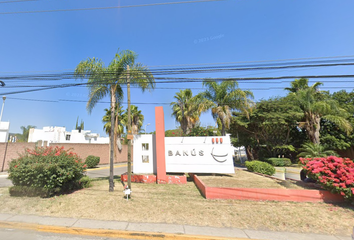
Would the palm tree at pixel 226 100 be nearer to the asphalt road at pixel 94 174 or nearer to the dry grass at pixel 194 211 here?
the dry grass at pixel 194 211

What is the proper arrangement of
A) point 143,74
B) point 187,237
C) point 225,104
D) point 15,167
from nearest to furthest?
point 187,237, point 15,167, point 143,74, point 225,104

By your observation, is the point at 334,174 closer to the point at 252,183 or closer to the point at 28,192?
the point at 252,183

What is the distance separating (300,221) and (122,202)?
639cm

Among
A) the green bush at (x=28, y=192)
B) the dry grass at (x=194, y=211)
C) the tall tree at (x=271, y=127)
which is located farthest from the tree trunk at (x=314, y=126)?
the green bush at (x=28, y=192)

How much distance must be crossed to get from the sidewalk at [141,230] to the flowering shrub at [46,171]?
176 cm

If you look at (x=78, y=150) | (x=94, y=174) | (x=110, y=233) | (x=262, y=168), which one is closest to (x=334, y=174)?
(x=262, y=168)

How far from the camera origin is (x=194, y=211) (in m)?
6.00

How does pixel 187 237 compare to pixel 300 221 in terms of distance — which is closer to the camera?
pixel 187 237

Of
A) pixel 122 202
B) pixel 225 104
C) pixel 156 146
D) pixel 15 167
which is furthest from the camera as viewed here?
pixel 225 104

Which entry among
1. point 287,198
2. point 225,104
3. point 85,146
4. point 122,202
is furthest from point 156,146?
point 85,146

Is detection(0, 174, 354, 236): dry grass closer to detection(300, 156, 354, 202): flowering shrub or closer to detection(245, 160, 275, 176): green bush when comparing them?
detection(300, 156, 354, 202): flowering shrub

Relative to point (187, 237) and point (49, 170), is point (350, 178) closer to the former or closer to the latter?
point (187, 237)

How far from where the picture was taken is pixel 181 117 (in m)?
22.8

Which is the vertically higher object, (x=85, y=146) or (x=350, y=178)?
(x=85, y=146)
